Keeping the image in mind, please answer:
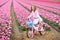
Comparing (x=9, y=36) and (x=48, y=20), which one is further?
(x=48, y=20)

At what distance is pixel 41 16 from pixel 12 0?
0.38 m

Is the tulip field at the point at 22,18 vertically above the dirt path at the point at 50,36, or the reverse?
the tulip field at the point at 22,18

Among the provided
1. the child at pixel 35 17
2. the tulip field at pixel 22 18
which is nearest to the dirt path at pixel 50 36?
the tulip field at pixel 22 18

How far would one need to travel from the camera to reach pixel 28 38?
2.35 meters

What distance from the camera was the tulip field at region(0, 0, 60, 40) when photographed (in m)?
2.29

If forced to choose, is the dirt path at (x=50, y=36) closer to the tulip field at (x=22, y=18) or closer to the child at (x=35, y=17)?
the tulip field at (x=22, y=18)

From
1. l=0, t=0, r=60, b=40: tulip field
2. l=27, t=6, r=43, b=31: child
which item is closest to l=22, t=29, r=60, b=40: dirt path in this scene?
l=0, t=0, r=60, b=40: tulip field

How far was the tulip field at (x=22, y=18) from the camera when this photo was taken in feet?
7.52

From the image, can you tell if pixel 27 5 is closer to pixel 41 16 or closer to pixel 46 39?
pixel 41 16

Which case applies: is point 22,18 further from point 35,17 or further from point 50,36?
point 50,36

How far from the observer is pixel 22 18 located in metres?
2.39

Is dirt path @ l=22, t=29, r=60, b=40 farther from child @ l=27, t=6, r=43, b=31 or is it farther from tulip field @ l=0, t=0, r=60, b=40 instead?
child @ l=27, t=6, r=43, b=31

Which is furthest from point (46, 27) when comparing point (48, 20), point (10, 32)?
point (10, 32)

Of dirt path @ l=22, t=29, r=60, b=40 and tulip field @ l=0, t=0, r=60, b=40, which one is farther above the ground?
tulip field @ l=0, t=0, r=60, b=40
